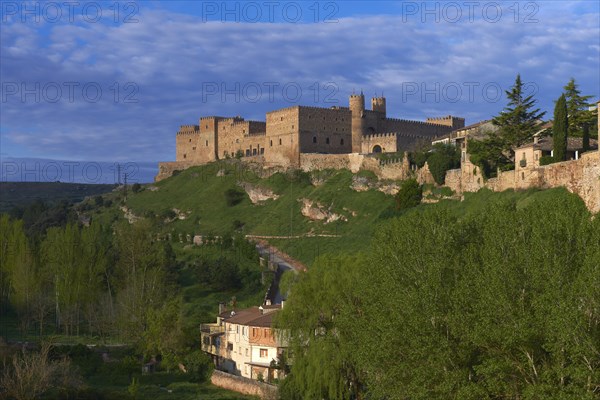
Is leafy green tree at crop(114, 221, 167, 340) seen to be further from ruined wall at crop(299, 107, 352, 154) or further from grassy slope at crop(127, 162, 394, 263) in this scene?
ruined wall at crop(299, 107, 352, 154)

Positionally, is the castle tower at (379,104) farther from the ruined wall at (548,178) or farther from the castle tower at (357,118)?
the ruined wall at (548,178)

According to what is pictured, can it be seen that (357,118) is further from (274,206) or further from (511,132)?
(511,132)

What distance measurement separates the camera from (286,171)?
86750 mm

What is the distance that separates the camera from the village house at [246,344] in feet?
143

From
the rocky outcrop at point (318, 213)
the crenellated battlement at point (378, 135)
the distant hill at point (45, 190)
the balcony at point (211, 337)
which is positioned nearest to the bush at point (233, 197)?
the rocky outcrop at point (318, 213)

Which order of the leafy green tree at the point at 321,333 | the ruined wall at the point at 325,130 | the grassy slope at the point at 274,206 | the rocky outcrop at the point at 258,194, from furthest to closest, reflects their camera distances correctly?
the ruined wall at the point at 325,130, the rocky outcrop at the point at 258,194, the grassy slope at the point at 274,206, the leafy green tree at the point at 321,333

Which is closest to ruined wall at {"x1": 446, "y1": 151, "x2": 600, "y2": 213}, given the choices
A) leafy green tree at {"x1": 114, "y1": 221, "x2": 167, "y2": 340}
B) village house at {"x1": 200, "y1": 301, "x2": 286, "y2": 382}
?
village house at {"x1": 200, "y1": 301, "x2": 286, "y2": 382}

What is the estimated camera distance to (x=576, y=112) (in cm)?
5678

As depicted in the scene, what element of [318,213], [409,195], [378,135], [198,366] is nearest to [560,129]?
[409,195]

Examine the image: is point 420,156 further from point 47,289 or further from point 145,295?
point 47,289

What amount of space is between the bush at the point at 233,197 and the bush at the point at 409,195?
25.5 metres

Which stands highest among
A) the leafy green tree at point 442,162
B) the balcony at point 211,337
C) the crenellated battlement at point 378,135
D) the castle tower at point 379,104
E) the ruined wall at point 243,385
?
the castle tower at point 379,104

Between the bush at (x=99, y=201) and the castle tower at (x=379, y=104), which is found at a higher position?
the castle tower at (x=379, y=104)

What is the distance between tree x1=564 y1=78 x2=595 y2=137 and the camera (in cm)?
5478
